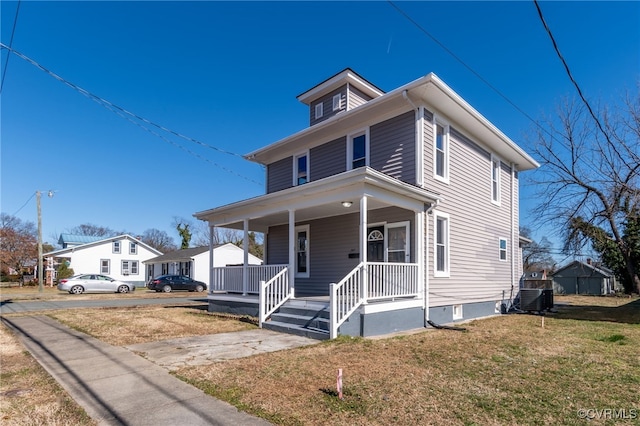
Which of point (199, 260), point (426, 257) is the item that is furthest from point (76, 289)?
point (426, 257)

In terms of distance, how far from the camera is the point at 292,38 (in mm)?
13992

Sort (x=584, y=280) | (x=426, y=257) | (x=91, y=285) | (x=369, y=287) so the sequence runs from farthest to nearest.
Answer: (x=584, y=280) → (x=91, y=285) → (x=426, y=257) → (x=369, y=287)

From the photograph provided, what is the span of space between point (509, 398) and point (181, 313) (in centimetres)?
1125

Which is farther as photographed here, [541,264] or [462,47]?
[541,264]

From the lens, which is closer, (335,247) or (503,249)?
(335,247)

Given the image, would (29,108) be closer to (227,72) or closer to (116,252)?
(227,72)

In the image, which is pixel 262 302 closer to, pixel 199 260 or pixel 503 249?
pixel 503 249

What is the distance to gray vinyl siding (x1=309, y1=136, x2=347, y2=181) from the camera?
41.1 feet

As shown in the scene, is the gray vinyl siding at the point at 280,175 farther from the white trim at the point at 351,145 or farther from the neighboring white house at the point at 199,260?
the neighboring white house at the point at 199,260

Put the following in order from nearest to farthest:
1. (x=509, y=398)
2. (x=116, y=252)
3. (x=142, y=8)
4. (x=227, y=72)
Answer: (x=509, y=398), (x=142, y=8), (x=227, y=72), (x=116, y=252)

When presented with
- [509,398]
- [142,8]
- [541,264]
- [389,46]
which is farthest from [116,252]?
[541,264]

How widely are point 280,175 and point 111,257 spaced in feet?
108

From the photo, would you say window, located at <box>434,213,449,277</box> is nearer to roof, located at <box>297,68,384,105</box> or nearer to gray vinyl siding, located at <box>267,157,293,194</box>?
gray vinyl siding, located at <box>267,157,293,194</box>

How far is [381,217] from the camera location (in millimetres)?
11320
